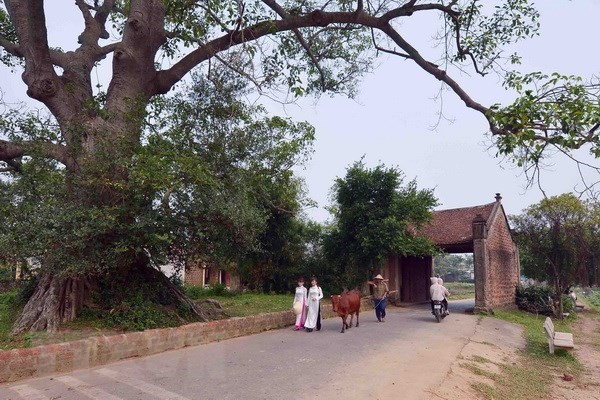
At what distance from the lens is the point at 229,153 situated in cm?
1105

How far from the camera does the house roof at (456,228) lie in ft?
69.1

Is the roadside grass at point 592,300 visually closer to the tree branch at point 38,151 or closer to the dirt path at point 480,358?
the dirt path at point 480,358

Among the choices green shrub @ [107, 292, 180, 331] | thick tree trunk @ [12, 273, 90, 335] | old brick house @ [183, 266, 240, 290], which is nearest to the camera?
thick tree trunk @ [12, 273, 90, 335]

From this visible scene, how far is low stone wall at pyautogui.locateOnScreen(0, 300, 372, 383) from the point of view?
6648mm

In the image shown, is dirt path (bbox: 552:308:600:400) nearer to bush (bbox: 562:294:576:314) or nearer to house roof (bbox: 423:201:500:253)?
bush (bbox: 562:294:576:314)

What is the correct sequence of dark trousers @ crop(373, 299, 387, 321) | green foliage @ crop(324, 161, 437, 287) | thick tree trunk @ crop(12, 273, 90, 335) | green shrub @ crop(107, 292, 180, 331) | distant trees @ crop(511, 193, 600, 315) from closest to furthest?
thick tree trunk @ crop(12, 273, 90, 335) < green shrub @ crop(107, 292, 180, 331) < dark trousers @ crop(373, 299, 387, 321) < green foliage @ crop(324, 161, 437, 287) < distant trees @ crop(511, 193, 600, 315)

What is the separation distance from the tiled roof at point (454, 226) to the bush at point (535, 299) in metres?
4.75

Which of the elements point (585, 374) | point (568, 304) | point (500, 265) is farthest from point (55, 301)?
point (568, 304)

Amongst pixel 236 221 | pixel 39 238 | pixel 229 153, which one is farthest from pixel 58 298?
pixel 229 153

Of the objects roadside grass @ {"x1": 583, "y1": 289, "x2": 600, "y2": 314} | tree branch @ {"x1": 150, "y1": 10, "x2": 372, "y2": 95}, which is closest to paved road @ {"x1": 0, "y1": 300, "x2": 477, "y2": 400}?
tree branch @ {"x1": 150, "y1": 10, "x2": 372, "y2": 95}

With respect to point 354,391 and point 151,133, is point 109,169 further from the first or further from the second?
point 354,391

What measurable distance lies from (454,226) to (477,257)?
3.79 metres

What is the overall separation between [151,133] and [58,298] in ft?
12.8

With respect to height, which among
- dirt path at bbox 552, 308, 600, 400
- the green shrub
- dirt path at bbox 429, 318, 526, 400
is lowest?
dirt path at bbox 552, 308, 600, 400
